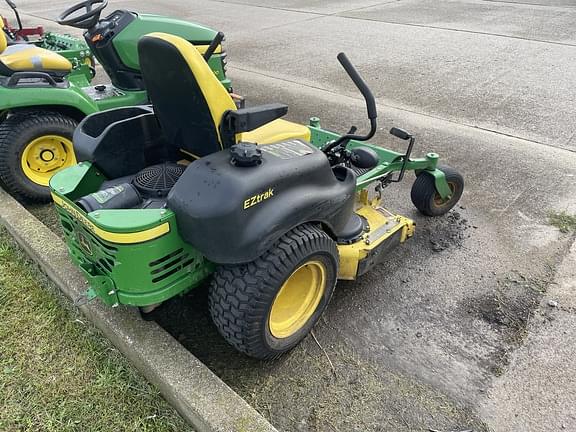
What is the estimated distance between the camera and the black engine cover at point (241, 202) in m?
1.70

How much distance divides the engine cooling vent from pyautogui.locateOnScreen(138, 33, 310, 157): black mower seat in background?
115mm

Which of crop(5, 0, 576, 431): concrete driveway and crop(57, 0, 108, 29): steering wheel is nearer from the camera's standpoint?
crop(5, 0, 576, 431): concrete driveway

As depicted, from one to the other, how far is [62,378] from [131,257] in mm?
731

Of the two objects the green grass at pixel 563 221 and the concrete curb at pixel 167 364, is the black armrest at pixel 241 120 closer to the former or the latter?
the concrete curb at pixel 167 364

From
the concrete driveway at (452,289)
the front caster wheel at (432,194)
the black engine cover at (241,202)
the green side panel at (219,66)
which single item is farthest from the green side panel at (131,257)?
the green side panel at (219,66)

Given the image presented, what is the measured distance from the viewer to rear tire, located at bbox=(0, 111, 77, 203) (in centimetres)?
311

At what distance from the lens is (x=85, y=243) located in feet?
6.44

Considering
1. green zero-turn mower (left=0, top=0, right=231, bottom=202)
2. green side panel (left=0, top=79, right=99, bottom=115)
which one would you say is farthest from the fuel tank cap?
green side panel (left=0, top=79, right=99, bottom=115)

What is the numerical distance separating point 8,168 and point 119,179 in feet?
4.29

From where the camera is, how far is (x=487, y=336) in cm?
232

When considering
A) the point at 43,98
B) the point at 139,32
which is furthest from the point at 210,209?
the point at 139,32

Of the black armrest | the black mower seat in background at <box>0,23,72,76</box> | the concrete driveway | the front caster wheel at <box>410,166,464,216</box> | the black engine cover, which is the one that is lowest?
the concrete driveway

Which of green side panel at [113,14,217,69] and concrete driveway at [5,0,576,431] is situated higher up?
green side panel at [113,14,217,69]

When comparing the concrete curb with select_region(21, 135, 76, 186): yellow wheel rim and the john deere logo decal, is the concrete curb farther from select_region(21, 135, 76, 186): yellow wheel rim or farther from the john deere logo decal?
select_region(21, 135, 76, 186): yellow wheel rim
